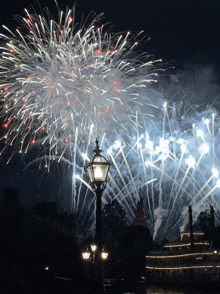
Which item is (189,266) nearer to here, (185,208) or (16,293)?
(185,208)

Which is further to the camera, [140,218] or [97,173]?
[140,218]

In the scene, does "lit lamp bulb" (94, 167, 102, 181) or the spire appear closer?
"lit lamp bulb" (94, 167, 102, 181)

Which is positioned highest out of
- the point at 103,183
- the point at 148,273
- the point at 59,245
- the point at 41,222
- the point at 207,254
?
the point at 103,183

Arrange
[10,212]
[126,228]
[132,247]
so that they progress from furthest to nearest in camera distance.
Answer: [126,228]
[132,247]
[10,212]

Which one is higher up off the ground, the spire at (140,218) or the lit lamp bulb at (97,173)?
the spire at (140,218)

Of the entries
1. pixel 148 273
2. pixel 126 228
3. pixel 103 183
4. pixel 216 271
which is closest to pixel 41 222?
pixel 103 183

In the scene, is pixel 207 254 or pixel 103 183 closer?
pixel 103 183

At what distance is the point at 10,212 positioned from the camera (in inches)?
173

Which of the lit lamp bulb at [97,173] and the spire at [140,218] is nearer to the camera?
the lit lamp bulb at [97,173]

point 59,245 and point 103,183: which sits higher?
point 103,183

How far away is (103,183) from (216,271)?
38.8 m

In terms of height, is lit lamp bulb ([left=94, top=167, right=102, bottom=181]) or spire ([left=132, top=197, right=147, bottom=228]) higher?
spire ([left=132, top=197, right=147, bottom=228])

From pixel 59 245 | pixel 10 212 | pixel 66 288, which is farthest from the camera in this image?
pixel 59 245

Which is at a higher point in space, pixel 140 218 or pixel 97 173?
pixel 140 218
